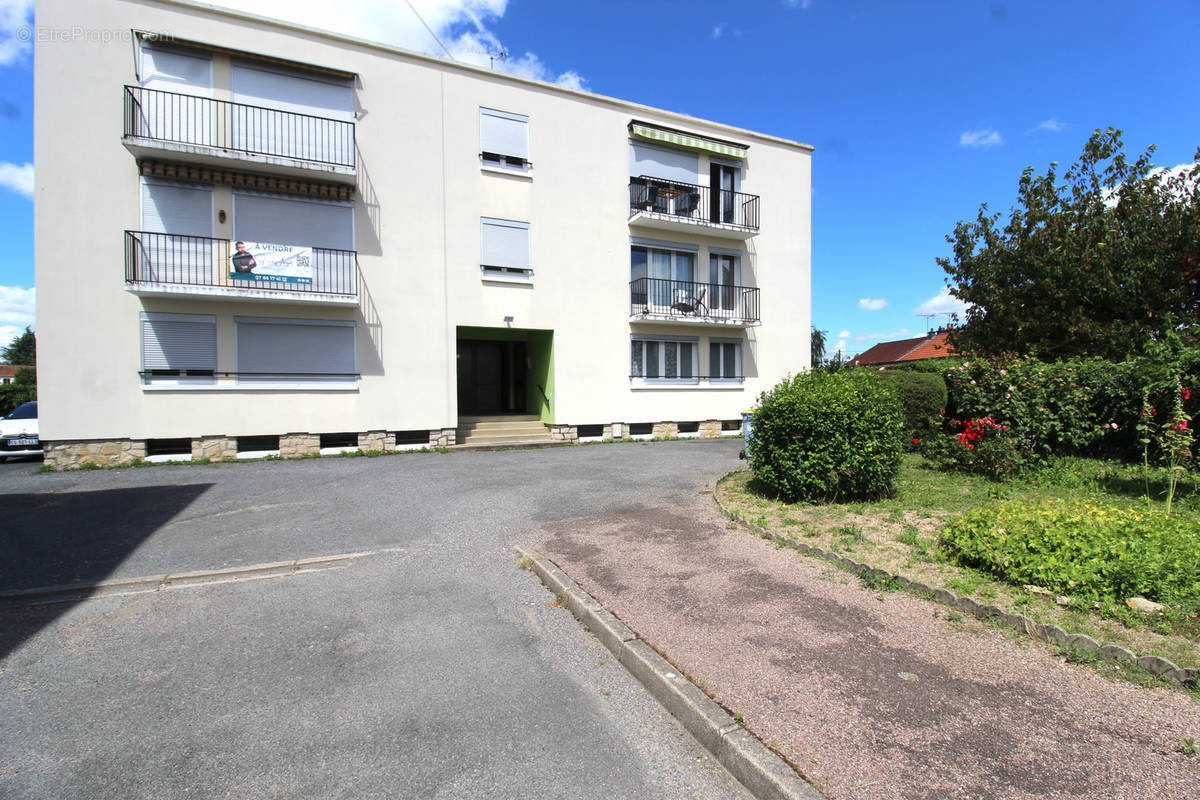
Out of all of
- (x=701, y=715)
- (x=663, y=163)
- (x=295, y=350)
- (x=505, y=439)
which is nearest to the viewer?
(x=701, y=715)

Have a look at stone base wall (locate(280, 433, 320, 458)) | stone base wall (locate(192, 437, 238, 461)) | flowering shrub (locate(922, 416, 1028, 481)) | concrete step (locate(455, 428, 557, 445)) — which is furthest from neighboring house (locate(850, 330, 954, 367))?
stone base wall (locate(192, 437, 238, 461))

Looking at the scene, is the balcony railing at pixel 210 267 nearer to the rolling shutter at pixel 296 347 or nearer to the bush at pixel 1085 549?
the rolling shutter at pixel 296 347

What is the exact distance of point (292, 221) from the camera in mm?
13344

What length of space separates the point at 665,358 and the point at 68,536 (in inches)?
549

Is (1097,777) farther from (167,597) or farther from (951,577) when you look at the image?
(167,597)

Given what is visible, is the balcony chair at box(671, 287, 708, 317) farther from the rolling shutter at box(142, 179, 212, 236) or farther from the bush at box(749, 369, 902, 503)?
the rolling shutter at box(142, 179, 212, 236)

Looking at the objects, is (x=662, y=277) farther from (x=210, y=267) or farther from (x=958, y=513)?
(x=958, y=513)

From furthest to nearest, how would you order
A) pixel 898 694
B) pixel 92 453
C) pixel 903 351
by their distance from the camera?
pixel 903 351 → pixel 92 453 → pixel 898 694

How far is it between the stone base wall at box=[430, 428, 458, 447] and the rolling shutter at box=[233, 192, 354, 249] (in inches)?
192

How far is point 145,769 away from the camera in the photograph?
2643 mm

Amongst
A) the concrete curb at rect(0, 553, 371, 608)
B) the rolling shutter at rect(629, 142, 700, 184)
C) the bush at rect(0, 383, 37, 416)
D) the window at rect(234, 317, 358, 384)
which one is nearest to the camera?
the concrete curb at rect(0, 553, 371, 608)

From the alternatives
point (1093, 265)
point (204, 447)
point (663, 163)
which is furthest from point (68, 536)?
point (1093, 265)

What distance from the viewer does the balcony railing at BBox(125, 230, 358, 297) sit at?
12.1 m

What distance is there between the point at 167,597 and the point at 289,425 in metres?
9.29
